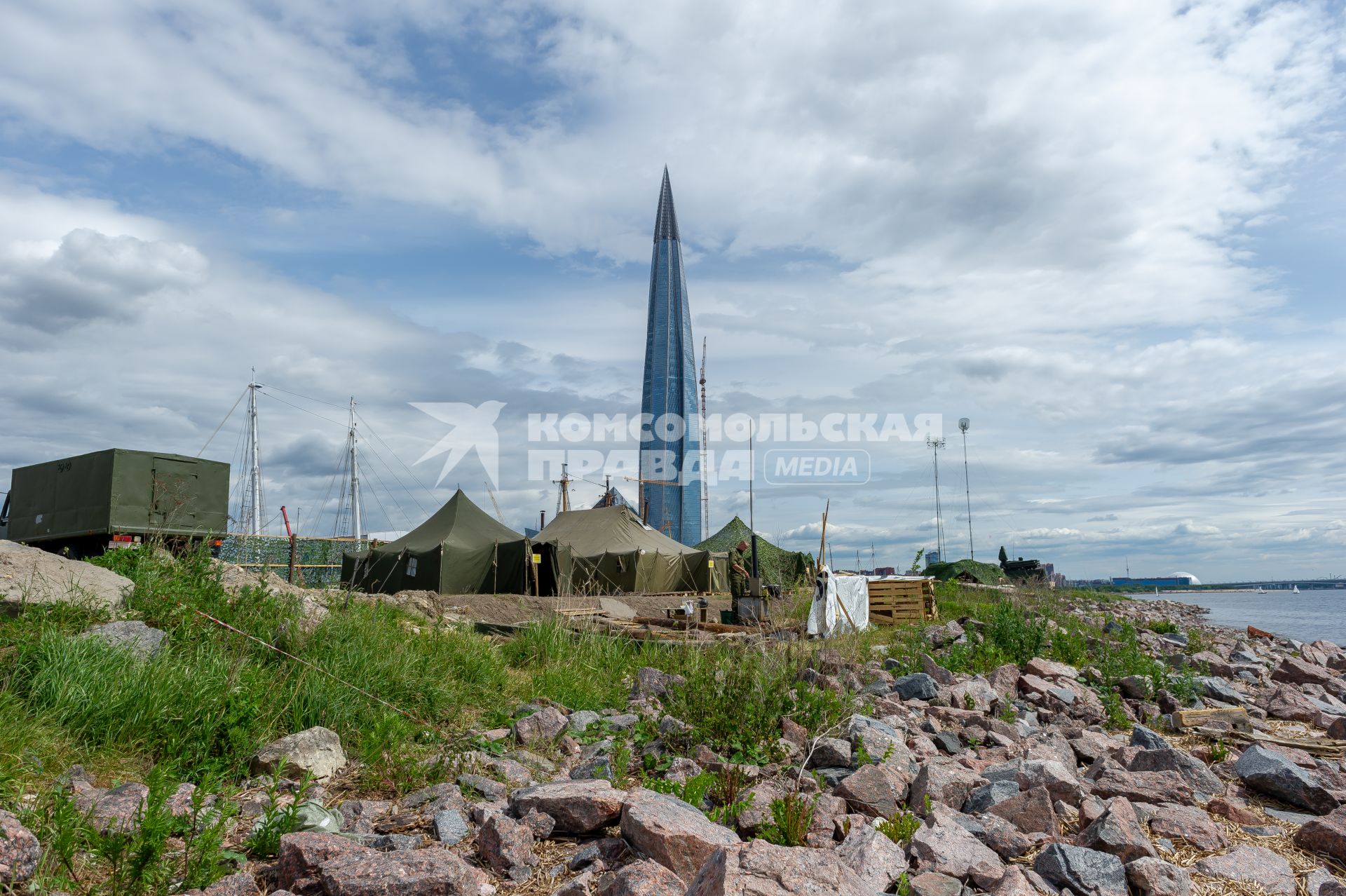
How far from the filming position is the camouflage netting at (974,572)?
3866 centimetres

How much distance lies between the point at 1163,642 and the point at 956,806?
13.4m

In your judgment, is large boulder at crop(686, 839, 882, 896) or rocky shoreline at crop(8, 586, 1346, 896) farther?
rocky shoreline at crop(8, 586, 1346, 896)

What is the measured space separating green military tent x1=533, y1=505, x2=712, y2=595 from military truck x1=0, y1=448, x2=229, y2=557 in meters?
11.8

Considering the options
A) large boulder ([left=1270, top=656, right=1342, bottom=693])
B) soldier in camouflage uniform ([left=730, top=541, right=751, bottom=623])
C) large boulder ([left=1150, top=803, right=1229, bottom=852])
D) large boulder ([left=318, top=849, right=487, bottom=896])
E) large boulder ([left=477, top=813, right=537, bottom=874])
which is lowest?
large boulder ([left=1270, top=656, right=1342, bottom=693])

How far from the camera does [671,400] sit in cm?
9012

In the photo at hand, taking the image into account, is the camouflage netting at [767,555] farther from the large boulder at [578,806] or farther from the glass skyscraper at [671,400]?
the glass skyscraper at [671,400]

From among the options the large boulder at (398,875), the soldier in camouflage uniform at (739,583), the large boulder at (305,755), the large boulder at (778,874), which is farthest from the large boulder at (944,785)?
the soldier in camouflage uniform at (739,583)

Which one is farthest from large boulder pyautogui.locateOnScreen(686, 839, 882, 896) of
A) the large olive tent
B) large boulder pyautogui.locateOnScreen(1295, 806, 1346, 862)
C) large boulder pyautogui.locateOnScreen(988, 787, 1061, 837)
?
the large olive tent

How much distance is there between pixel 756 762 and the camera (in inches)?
186

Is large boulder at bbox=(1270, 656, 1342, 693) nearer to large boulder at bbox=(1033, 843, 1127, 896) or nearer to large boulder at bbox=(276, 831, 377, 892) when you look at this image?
large boulder at bbox=(1033, 843, 1127, 896)

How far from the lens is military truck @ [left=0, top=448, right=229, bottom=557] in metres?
13.7

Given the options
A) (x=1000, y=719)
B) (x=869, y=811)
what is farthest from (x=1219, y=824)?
(x=1000, y=719)

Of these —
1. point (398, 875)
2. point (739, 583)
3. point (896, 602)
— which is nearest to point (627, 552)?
point (896, 602)

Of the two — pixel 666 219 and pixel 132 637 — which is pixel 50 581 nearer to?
pixel 132 637
